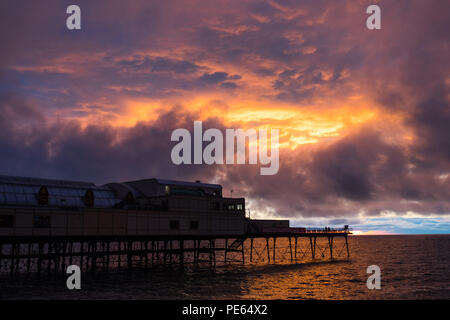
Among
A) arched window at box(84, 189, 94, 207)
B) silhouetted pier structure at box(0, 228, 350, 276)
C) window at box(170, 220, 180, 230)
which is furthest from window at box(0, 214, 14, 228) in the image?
window at box(170, 220, 180, 230)

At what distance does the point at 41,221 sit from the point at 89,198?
10496mm

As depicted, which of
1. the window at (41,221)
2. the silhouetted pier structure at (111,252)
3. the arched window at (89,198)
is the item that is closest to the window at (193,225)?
the silhouetted pier structure at (111,252)

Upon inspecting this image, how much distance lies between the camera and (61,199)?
5794 cm

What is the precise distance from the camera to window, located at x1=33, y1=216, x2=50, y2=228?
2019 inches

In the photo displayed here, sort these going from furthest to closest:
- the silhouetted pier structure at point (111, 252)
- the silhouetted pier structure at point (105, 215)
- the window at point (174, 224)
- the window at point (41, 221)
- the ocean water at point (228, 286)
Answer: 1. the window at point (174, 224)
2. the silhouetted pier structure at point (111, 252)
3. the silhouetted pier structure at point (105, 215)
4. the window at point (41, 221)
5. the ocean water at point (228, 286)

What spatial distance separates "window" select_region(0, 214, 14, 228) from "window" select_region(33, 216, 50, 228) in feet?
8.90

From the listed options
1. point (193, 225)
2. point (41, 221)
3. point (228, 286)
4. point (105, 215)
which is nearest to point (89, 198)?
point (105, 215)

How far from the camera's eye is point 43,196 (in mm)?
55156

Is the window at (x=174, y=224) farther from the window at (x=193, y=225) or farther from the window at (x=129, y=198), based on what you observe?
the window at (x=129, y=198)

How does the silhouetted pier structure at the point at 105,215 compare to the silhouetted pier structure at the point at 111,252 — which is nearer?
the silhouetted pier structure at the point at 105,215

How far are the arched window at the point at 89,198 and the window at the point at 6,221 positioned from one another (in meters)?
12.8

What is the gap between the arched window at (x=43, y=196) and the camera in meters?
54.9
